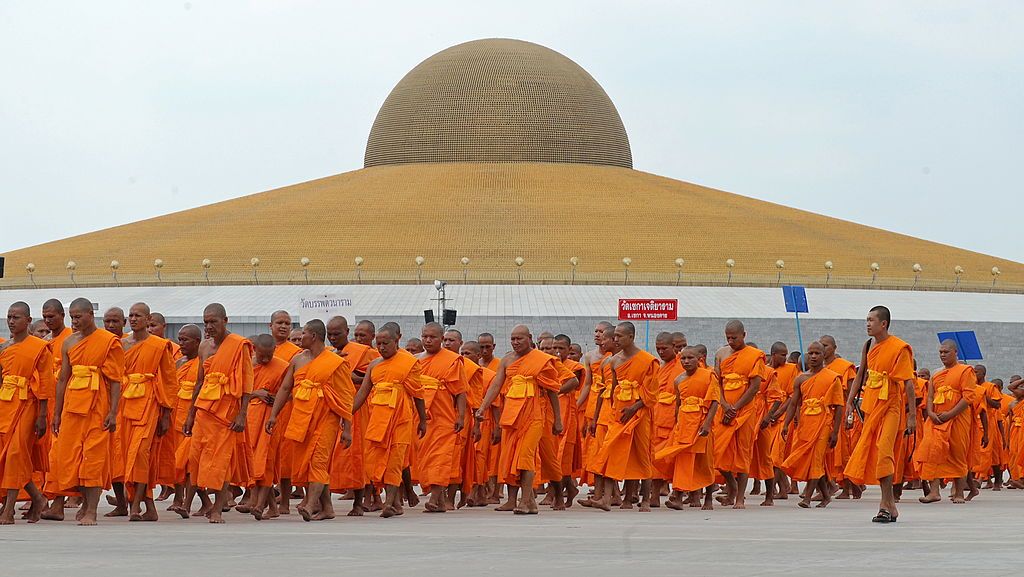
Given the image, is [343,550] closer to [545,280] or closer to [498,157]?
[545,280]

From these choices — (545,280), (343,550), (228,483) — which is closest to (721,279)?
(545,280)

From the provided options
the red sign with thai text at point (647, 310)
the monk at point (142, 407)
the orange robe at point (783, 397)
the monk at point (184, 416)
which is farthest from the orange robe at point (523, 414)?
the red sign with thai text at point (647, 310)

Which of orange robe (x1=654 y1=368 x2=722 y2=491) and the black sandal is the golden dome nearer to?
orange robe (x1=654 y1=368 x2=722 y2=491)

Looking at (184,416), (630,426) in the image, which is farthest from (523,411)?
(184,416)

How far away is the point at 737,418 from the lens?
17281mm

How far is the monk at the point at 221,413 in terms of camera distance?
14.0m

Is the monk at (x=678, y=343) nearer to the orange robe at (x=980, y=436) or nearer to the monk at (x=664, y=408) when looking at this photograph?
the monk at (x=664, y=408)

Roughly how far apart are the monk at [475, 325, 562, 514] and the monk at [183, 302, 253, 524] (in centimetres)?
243

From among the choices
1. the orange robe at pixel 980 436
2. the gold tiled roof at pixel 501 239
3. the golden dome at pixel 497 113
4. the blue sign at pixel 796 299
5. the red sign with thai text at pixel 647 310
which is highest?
the golden dome at pixel 497 113

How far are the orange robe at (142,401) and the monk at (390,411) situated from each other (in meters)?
1.68

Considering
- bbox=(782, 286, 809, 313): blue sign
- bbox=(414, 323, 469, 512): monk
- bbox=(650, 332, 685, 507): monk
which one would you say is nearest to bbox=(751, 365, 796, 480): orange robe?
bbox=(650, 332, 685, 507): monk

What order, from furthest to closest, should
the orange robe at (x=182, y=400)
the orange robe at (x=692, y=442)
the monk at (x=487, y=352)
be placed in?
the monk at (x=487, y=352), the orange robe at (x=692, y=442), the orange robe at (x=182, y=400)

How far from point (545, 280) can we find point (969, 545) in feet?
122

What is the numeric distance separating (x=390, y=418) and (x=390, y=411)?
0.23 ft
